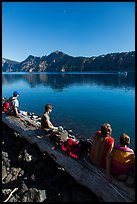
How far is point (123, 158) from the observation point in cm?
568

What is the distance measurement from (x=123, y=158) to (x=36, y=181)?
3.29 m

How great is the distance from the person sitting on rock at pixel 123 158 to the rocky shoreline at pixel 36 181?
103 centimetres

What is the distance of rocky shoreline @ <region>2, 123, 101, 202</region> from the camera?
6.29m

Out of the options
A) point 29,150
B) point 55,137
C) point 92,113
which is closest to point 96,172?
point 55,137

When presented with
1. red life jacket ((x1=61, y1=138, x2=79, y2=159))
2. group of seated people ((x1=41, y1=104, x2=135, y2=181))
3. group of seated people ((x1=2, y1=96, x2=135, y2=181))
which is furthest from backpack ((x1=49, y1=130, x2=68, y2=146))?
group of seated people ((x1=41, y1=104, x2=135, y2=181))

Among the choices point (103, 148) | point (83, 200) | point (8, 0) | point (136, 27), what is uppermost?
point (8, 0)

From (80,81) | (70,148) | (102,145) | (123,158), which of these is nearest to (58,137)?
(70,148)

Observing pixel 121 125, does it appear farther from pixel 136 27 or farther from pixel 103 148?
pixel 136 27

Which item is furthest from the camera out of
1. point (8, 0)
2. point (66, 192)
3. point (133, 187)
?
point (66, 192)

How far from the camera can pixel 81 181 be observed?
6309mm

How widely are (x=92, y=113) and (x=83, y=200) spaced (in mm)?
17227

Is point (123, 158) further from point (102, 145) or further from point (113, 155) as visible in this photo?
point (102, 145)

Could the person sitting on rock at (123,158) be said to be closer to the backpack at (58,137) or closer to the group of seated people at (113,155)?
the group of seated people at (113,155)

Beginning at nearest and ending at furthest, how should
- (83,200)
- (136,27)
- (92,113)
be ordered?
(136,27) < (83,200) < (92,113)
